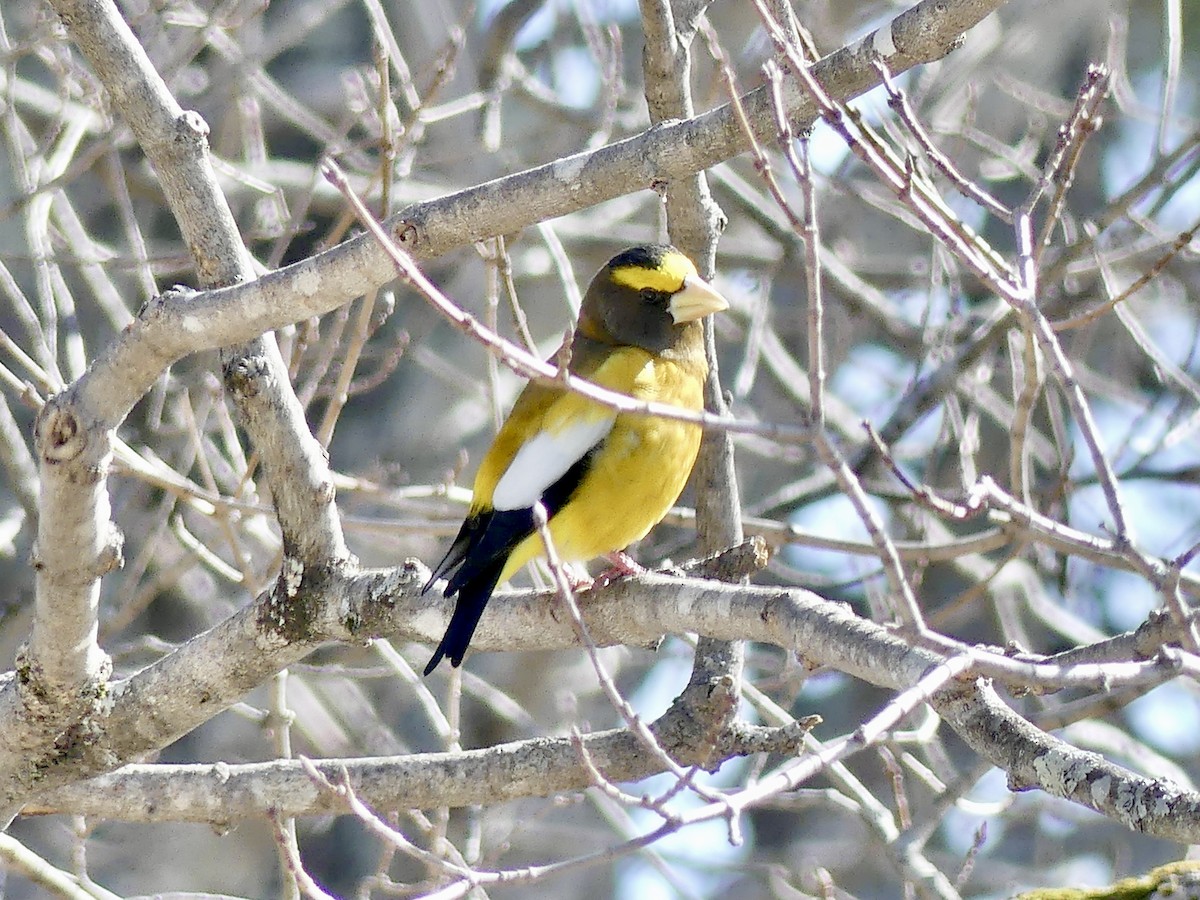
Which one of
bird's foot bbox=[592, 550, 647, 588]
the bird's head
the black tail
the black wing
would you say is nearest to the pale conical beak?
the bird's head

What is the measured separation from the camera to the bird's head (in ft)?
15.2

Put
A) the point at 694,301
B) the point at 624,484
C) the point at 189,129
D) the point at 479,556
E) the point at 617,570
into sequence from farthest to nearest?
the point at 694,301, the point at 624,484, the point at 617,570, the point at 479,556, the point at 189,129

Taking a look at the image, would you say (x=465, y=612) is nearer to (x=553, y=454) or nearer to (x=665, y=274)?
(x=553, y=454)

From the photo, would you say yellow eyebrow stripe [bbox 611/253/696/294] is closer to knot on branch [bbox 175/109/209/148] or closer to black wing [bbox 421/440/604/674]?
black wing [bbox 421/440/604/674]

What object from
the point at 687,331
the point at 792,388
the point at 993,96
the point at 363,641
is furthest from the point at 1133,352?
the point at 363,641

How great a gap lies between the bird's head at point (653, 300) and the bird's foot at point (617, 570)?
744mm

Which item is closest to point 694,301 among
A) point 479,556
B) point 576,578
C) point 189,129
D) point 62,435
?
point 576,578

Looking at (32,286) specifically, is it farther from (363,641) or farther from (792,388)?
(363,641)

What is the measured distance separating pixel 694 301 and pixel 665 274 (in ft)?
0.46

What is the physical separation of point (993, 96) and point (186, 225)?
694cm

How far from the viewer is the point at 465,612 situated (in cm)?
370

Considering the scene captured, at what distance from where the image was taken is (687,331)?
476cm

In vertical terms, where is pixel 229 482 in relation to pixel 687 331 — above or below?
above

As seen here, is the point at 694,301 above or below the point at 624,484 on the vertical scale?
above
